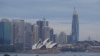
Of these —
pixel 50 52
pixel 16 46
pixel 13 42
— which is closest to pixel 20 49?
pixel 16 46

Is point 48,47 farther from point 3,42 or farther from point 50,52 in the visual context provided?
point 3,42

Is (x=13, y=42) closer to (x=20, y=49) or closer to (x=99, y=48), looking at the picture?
(x=20, y=49)

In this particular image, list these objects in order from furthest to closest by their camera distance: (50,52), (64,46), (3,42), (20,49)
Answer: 1. (64,46)
2. (3,42)
3. (20,49)
4. (50,52)

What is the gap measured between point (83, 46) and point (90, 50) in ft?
22.9

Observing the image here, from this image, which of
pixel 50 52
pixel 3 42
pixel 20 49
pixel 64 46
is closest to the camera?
pixel 50 52

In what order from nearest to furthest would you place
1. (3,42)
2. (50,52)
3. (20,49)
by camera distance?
1. (50,52)
2. (20,49)
3. (3,42)

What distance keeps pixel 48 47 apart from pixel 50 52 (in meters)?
2.00

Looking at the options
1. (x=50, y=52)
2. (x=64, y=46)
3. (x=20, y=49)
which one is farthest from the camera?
(x=64, y=46)

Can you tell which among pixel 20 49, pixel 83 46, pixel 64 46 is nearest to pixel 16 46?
pixel 20 49

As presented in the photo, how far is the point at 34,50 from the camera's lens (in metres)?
126

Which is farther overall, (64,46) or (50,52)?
(64,46)

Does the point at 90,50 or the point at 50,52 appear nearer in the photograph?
the point at 50,52

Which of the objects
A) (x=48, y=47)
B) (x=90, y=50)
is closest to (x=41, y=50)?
(x=48, y=47)

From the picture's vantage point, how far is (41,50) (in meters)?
124
